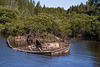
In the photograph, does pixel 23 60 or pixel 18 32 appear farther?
pixel 18 32

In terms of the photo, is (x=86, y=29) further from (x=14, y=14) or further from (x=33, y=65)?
(x=33, y=65)

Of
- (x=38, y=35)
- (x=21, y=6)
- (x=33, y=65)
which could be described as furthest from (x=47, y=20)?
(x=21, y=6)

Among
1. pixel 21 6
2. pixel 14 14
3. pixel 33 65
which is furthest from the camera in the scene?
pixel 21 6

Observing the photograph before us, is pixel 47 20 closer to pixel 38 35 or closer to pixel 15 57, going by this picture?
pixel 38 35

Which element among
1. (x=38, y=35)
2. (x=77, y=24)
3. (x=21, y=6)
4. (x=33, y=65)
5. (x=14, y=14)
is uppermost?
(x=21, y=6)

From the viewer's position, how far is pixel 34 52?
155ft

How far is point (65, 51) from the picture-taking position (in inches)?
1969

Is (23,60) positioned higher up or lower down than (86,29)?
lower down

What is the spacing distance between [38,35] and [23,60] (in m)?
24.5

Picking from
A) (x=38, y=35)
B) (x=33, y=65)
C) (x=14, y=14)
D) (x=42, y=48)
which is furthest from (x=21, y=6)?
(x=33, y=65)

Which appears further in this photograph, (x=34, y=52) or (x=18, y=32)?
(x=18, y=32)

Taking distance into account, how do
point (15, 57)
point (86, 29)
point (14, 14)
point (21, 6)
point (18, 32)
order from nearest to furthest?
1. point (15, 57)
2. point (18, 32)
3. point (86, 29)
4. point (14, 14)
5. point (21, 6)

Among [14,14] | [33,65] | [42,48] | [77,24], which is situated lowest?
[33,65]

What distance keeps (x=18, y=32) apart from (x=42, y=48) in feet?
125
